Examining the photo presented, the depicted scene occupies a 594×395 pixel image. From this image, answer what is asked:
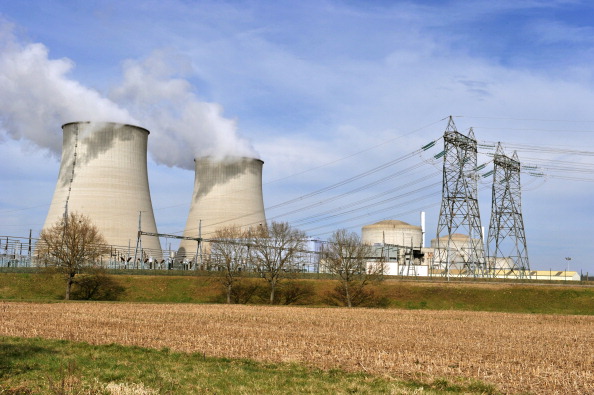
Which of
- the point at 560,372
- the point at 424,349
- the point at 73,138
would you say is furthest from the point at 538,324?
the point at 73,138

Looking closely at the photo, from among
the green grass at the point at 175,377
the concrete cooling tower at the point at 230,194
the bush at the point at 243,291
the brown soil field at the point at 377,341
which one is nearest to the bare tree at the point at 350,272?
the bush at the point at 243,291

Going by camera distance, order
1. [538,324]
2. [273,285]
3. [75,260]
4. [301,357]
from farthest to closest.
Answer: [273,285], [75,260], [538,324], [301,357]

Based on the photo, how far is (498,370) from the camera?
1120 cm

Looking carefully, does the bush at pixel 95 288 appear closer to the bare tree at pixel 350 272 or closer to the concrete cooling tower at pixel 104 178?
the concrete cooling tower at pixel 104 178

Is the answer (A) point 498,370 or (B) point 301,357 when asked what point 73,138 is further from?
(A) point 498,370

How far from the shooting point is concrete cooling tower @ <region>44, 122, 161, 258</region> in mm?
42219

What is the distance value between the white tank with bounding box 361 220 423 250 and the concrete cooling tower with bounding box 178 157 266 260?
2501 cm

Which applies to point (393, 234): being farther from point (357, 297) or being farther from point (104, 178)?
point (104, 178)

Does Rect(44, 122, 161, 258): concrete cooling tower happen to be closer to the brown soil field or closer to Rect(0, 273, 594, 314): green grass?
Rect(0, 273, 594, 314): green grass

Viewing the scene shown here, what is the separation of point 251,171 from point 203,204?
17.4 ft

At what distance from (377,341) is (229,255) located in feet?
87.3

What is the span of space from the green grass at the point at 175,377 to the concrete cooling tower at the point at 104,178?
101ft

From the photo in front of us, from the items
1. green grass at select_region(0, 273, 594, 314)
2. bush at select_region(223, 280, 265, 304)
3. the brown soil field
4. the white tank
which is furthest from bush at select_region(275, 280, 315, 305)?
the white tank

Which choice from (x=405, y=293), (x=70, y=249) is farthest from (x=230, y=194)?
(x=405, y=293)
